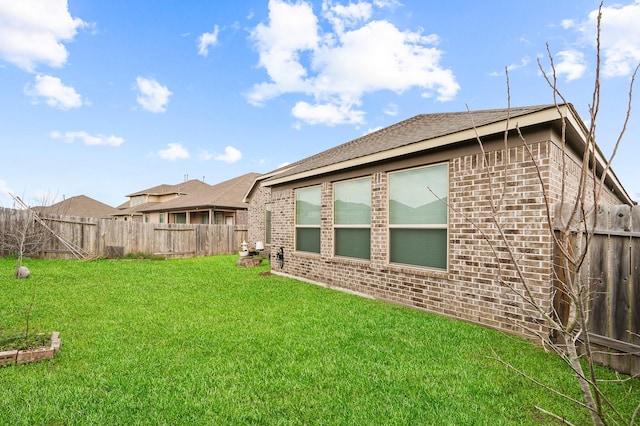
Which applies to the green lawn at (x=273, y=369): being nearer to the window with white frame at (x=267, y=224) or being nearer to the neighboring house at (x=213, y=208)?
the window with white frame at (x=267, y=224)

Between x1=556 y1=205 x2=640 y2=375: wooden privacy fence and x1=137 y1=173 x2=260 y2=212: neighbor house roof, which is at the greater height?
x1=137 y1=173 x2=260 y2=212: neighbor house roof

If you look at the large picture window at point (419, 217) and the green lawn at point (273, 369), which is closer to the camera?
the green lawn at point (273, 369)

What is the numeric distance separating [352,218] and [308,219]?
1802 millimetres

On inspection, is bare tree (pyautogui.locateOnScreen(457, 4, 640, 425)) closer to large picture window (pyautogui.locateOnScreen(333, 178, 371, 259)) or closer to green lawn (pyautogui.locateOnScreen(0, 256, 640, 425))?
green lawn (pyautogui.locateOnScreen(0, 256, 640, 425))

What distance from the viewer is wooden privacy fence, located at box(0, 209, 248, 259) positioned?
13.2 meters

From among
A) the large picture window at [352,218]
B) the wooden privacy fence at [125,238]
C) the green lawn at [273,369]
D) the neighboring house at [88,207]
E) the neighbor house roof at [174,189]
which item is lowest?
the green lawn at [273,369]

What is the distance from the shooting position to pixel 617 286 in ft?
12.1

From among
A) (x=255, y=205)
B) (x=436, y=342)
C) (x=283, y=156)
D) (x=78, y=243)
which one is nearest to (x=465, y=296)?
(x=436, y=342)

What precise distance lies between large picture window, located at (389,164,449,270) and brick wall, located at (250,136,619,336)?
0.54ft

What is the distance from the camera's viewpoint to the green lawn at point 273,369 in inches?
107

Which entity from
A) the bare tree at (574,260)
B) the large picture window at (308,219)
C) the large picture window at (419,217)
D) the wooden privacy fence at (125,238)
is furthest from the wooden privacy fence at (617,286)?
the wooden privacy fence at (125,238)

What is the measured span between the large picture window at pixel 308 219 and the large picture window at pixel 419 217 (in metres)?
2.64

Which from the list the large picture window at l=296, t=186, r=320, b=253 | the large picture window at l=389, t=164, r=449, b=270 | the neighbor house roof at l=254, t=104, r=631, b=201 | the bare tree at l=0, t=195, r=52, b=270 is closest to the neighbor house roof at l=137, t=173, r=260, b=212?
the bare tree at l=0, t=195, r=52, b=270

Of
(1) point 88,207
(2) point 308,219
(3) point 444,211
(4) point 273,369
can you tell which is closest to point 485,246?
(3) point 444,211
